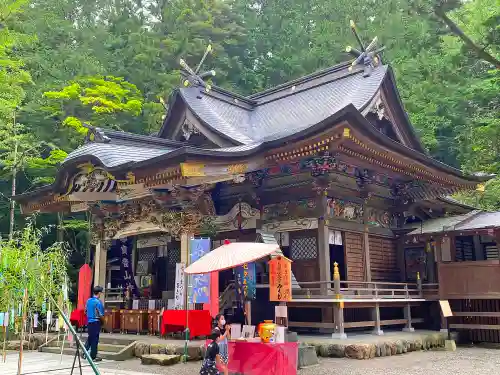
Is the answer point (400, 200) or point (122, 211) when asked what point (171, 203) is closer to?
point (122, 211)

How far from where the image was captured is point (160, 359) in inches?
411

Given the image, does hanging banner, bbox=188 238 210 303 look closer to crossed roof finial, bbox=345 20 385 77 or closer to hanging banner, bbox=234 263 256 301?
hanging banner, bbox=234 263 256 301

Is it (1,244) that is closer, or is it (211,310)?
(1,244)

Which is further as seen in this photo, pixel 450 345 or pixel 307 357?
pixel 450 345

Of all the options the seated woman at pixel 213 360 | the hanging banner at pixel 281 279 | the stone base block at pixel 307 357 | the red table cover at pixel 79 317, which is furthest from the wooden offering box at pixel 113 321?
the seated woman at pixel 213 360

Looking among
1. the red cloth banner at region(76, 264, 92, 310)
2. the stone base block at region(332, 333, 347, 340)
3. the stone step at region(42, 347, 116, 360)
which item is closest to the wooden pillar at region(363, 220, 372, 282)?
the stone base block at region(332, 333, 347, 340)

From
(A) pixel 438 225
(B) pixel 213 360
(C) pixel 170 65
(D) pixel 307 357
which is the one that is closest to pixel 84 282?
(D) pixel 307 357

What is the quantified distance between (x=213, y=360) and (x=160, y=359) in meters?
3.65

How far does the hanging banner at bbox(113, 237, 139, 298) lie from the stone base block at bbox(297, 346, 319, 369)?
7793 millimetres

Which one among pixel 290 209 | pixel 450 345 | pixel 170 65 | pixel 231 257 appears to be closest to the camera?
pixel 231 257

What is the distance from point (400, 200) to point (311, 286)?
4744 mm

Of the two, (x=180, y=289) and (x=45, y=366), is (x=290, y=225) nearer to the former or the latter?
(x=180, y=289)

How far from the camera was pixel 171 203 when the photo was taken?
14.1m

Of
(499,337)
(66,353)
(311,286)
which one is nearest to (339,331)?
(311,286)
